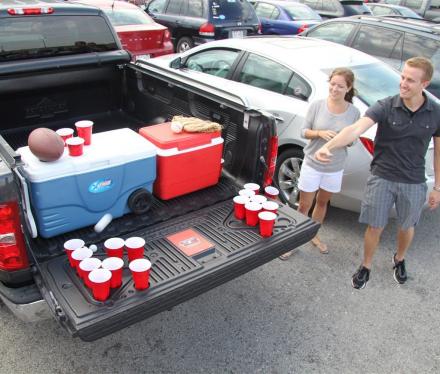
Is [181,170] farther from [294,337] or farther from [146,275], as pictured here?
[294,337]

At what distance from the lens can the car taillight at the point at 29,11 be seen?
3.39 metres

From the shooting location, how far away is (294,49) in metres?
4.66

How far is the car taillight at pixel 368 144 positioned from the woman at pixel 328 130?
274 mm

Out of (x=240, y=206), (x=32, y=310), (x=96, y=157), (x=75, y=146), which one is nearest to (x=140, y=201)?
(x=96, y=157)

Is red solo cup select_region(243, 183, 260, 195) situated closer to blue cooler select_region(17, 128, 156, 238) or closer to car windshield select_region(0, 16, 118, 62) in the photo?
blue cooler select_region(17, 128, 156, 238)

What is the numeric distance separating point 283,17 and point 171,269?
35.1 feet

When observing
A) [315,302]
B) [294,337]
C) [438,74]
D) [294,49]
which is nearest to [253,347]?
[294,337]

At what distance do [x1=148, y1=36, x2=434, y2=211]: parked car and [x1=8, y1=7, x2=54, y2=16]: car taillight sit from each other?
969 mm

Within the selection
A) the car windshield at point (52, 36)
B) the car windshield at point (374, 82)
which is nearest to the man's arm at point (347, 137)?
the car windshield at point (374, 82)

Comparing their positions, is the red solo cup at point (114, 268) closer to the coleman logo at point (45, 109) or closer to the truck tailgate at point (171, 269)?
the truck tailgate at point (171, 269)

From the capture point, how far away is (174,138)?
2809mm

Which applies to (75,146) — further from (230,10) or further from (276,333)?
(230,10)

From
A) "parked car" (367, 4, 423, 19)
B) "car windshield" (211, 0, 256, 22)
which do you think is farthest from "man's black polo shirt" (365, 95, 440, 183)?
"parked car" (367, 4, 423, 19)

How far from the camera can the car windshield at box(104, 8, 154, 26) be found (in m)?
7.98
